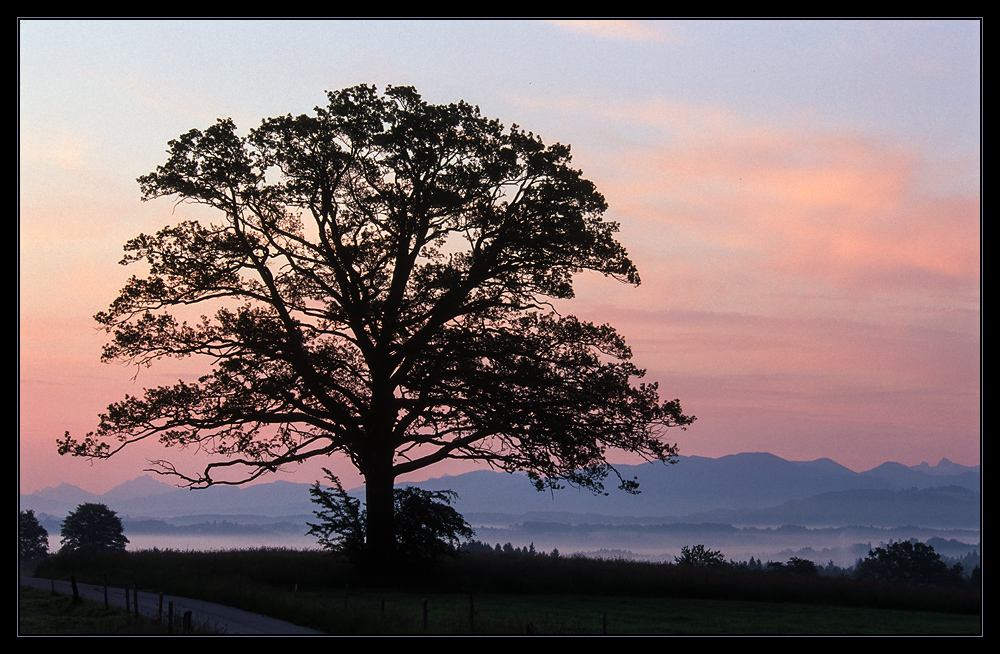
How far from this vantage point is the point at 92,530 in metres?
96.2

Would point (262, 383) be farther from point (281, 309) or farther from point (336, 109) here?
point (336, 109)

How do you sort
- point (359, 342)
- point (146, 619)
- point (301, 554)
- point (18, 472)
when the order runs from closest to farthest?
1. point (18, 472)
2. point (146, 619)
3. point (359, 342)
4. point (301, 554)

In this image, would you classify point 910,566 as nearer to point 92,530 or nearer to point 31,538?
point 92,530

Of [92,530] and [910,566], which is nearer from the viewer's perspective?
[92,530]

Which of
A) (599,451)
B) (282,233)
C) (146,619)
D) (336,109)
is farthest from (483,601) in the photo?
(336,109)

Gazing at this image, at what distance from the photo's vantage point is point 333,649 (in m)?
19.6

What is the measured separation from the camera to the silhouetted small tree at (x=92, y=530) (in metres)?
95.6

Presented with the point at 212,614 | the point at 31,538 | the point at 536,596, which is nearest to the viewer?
the point at 212,614

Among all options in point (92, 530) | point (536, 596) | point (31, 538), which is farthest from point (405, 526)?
point (31, 538)

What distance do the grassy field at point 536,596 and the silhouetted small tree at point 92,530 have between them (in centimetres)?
5892

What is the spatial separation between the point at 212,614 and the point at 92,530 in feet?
256

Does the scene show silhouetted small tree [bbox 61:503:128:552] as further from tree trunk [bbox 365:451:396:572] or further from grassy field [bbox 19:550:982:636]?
tree trunk [bbox 365:451:396:572]

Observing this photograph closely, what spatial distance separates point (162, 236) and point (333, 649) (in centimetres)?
1814

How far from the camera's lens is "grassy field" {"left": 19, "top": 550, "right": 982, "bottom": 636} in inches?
1009
